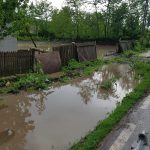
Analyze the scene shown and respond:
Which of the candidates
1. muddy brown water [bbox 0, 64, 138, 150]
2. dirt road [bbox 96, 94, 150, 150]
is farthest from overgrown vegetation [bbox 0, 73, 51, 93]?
dirt road [bbox 96, 94, 150, 150]

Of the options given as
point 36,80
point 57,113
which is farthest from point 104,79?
point 57,113

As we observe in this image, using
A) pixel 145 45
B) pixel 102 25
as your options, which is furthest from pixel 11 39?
pixel 102 25

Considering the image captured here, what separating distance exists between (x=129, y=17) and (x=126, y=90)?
38.0m

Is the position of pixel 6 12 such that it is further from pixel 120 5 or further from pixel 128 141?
pixel 120 5

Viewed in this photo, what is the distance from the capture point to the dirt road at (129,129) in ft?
23.5

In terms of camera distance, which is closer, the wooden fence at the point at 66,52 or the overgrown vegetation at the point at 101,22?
the wooden fence at the point at 66,52

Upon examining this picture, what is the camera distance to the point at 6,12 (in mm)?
12625

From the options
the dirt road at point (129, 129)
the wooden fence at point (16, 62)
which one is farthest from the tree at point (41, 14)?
the dirt road at point (129, 129)

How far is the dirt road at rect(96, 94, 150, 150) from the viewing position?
7152 mm

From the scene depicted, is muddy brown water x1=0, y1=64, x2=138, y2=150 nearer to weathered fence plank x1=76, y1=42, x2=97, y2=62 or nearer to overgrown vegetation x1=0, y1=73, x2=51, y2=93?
overgrown vegetation x1=0, y1=73, x2=51, y2=93

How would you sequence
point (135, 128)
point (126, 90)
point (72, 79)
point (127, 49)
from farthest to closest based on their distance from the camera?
point (127, 49) < point (72, 79) < point (126, 90) < point (135, 128)

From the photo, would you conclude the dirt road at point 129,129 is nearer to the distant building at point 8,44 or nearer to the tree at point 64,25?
the distant building at point 8,44

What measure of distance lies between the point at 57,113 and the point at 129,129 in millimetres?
2710

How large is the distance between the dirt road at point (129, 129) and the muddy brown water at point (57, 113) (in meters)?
0.79
